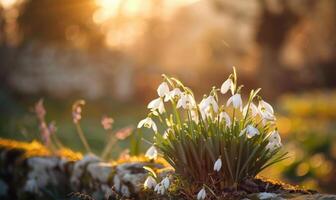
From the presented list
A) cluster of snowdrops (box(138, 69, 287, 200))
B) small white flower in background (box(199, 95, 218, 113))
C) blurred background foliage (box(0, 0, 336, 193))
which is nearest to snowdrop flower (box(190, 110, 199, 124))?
cluster of snowdrops (box(138, 69, 287, 200))

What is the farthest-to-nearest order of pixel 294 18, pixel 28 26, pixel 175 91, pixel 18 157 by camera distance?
pixel 294 18
pixel 28 26
pixel 18 157
pixel 175 91

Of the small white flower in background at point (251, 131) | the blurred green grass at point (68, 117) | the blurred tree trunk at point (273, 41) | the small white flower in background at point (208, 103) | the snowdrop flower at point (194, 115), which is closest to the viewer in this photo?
the small white flower in background at point (251, 131)

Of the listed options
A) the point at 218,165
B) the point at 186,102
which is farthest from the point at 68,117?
the point at 218,165

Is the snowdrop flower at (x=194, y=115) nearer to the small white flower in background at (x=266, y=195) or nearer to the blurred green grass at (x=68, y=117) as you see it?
the small white flower in background at (x=266, y=195)

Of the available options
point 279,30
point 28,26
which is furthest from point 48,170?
point 279,30

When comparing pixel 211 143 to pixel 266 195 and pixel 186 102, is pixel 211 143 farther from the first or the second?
pixel 266 195

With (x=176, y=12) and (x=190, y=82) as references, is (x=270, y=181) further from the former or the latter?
(x=176, y=12)

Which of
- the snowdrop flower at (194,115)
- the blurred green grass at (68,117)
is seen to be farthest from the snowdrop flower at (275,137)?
the blurred green grass at (68,117)

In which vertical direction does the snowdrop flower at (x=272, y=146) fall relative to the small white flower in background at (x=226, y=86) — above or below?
below
